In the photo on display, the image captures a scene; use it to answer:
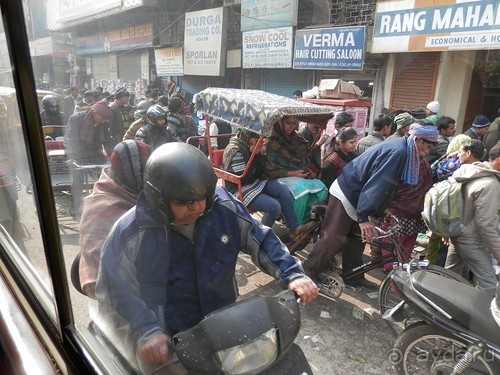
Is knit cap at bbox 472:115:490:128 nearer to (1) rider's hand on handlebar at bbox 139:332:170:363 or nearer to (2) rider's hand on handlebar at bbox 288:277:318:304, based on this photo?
(2) rider's hand on handlebar at bbox 288:277:318:304

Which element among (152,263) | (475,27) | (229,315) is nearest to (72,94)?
(152,263)

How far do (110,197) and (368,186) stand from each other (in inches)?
74.8

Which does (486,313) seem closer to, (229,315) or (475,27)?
(229,315)

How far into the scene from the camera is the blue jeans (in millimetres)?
3301

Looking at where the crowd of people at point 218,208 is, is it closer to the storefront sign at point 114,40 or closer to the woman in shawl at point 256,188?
the woman in shawl at point 256,188

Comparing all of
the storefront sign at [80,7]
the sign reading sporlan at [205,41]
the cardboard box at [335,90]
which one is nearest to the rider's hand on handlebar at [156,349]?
the storefront sign at [80,7]

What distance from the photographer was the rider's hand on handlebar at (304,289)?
3.86 ft

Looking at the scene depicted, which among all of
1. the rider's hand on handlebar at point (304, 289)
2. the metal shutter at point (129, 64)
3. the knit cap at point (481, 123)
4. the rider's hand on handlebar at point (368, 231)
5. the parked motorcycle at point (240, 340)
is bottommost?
the rider's hand on handlebar at point (368, 231)

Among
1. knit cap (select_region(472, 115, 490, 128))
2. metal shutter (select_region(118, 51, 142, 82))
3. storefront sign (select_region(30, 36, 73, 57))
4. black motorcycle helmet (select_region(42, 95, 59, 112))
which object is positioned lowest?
knit cap (select_region(472, 115, 490, 128))

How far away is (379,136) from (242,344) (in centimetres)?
363

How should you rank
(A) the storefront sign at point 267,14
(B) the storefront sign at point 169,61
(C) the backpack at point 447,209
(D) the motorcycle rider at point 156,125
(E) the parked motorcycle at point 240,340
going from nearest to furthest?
(E) the parked motorcycle at point 240,340 < (B) the storefront sign at point 169,61 < (D) the motorcycle rider at point 156,125 < (C) the backpack at point 447,209 < (A) the storefront sign at point 267,14

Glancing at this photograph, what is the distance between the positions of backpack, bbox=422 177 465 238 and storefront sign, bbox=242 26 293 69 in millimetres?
1789

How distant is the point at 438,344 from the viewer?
198 cm

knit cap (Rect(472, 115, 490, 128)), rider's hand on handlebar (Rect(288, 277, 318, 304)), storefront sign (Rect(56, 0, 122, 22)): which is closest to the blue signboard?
knit cap (Rect(472, 115, 490, 128))
